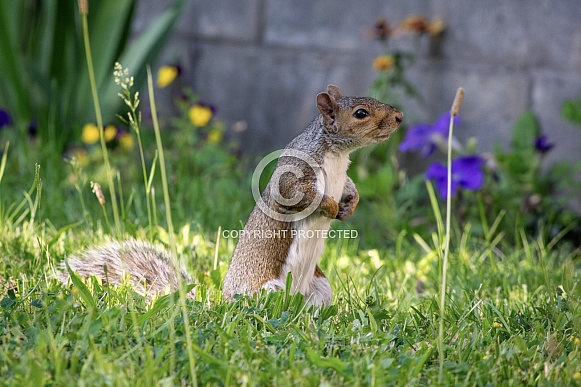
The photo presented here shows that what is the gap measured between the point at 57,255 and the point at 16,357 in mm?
933

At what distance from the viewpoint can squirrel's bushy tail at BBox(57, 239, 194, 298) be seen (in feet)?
8.25

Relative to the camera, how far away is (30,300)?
7.30ft

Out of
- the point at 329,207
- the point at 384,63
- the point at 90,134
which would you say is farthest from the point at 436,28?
the point at 329,207

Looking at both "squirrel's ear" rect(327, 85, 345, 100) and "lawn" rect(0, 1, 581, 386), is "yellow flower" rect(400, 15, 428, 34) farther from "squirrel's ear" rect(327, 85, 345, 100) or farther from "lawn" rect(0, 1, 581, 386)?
"squirrel's ear" rect(327, 85, 345, 100)

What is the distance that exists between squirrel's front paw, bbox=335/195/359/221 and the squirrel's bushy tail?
1.73ft

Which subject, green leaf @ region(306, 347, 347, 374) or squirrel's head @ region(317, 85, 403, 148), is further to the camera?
squirrel's head @ region(317, 85, 403, 148)

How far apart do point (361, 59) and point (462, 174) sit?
5.26ft

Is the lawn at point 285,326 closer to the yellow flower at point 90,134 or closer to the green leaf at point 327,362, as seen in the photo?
the green leaf at point 327,362

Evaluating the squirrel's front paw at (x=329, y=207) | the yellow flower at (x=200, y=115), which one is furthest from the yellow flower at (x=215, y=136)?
the squirrel's front paw at (x=329, y=207)

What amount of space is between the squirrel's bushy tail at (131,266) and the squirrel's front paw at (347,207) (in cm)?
53

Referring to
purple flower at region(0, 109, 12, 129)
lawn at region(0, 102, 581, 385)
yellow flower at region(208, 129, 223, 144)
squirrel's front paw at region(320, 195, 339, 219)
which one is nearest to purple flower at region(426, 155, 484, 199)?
lawn at region(0, 102, 581, 385)

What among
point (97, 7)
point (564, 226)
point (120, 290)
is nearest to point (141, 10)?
point (97, 7)

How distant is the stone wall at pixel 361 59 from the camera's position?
14.3ft

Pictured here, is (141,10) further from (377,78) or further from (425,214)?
(425,214)
